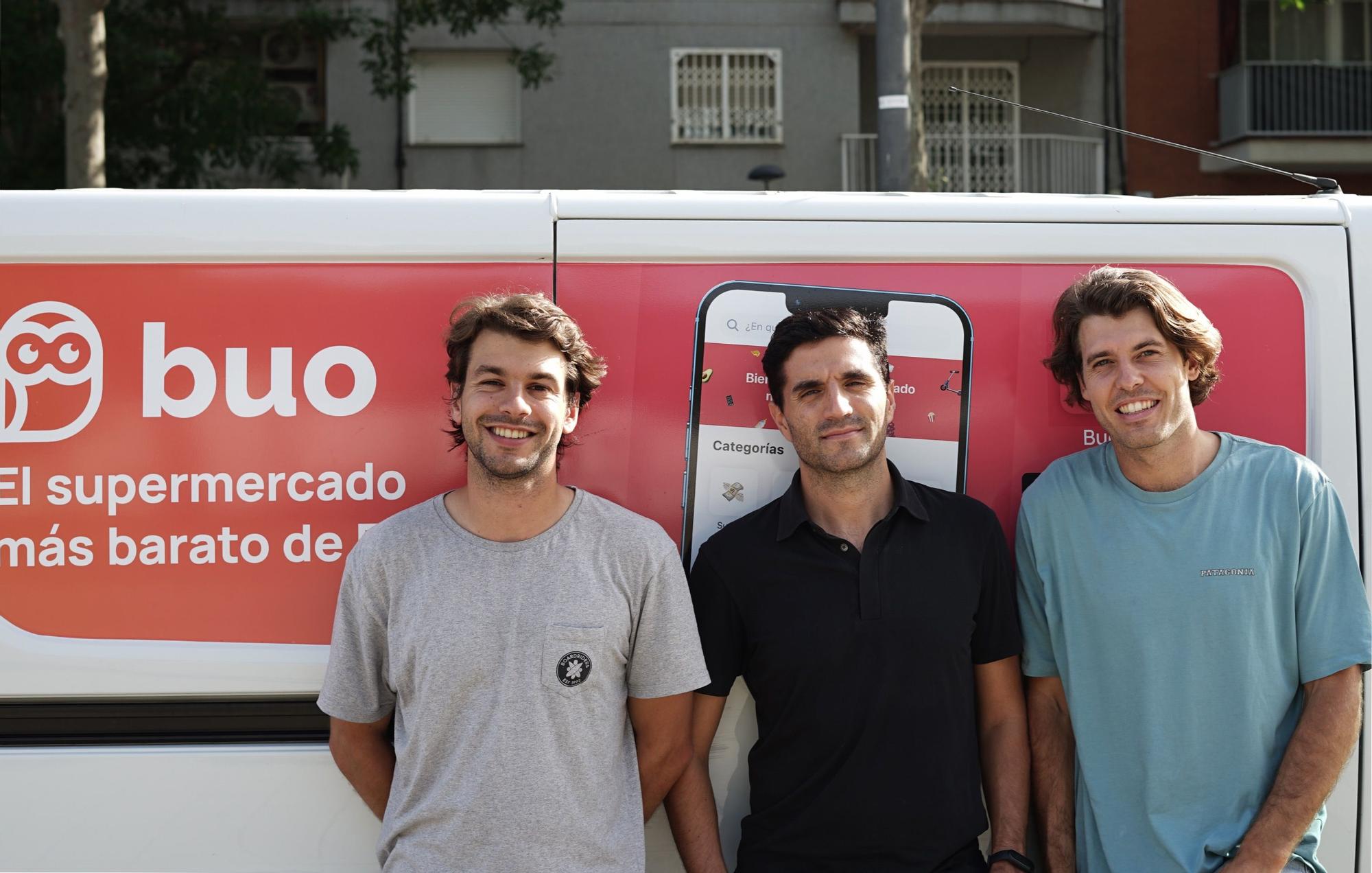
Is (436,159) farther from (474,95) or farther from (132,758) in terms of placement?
(132,758)

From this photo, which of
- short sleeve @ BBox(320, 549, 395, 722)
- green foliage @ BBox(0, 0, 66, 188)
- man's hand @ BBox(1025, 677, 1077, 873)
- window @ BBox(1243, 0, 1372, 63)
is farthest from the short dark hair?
window @ BBox(1243, 0, 1372, 63)

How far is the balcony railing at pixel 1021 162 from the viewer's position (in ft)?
47.2

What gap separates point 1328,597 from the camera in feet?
6.41

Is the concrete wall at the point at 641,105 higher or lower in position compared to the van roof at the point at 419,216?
higher

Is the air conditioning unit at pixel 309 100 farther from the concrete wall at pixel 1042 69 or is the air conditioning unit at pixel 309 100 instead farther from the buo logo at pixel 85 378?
the buo logo at pixel 85 378

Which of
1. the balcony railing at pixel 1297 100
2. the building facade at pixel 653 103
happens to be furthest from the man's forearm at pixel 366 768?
the balcony railing at pixel 1297 100

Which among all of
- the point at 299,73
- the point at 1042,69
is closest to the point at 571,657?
the point at 299,73

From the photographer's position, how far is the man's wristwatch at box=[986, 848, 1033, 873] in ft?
6.46

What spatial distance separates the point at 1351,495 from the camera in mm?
2061

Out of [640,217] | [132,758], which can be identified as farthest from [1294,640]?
[132,758]

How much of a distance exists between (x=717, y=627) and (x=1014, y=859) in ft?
2.10

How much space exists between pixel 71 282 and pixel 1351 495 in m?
2.26

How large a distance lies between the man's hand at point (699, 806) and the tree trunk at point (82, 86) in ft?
22.5

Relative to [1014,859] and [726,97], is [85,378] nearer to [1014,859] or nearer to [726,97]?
[1014,859]
